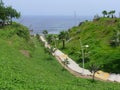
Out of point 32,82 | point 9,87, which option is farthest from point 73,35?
point 9,87

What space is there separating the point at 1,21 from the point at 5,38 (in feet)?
49.2

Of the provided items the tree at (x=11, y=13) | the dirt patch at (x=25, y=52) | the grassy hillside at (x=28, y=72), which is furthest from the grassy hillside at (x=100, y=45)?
the tree at (x=11, y=13)

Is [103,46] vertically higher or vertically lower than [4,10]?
lower

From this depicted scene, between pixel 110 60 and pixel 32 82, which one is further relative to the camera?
pixel 110 60

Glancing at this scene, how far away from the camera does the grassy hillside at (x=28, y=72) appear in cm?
3675

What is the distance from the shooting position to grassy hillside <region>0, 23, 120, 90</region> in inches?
1447

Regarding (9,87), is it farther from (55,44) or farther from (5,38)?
(55,44)

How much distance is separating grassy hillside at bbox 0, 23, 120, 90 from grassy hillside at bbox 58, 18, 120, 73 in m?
7.58

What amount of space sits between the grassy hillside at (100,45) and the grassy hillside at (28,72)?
7583 mm

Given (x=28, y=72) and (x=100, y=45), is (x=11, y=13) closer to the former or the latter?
(x=100, y=45)

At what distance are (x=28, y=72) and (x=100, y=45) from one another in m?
33.8

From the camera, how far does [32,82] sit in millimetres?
38969

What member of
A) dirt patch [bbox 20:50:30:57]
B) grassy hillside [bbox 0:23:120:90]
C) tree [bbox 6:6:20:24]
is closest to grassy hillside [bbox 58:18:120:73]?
grassy hillside [bbox 0:23:120:90]

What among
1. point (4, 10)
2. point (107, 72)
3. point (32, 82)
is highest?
point (4, 10)
